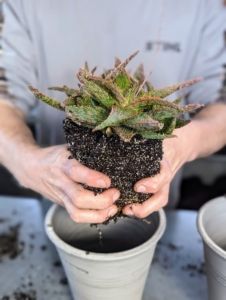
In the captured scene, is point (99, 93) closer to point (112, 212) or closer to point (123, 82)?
point (123, 82)

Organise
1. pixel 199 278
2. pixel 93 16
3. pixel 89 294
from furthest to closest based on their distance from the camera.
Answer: pixel 93 16
pixel 199 278
pixel 89 294

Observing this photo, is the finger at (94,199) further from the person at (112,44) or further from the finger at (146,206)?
the person at (112,44)

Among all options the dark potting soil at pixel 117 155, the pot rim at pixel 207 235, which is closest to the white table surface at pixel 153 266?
the pot rim at pixel 207 235

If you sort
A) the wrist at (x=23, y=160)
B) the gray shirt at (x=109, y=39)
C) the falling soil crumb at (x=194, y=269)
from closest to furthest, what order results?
the wrist at (x=23, y=160) < the falling soil crumb at (x=194, y=269) < the gray shirt at (x=109, y=39)

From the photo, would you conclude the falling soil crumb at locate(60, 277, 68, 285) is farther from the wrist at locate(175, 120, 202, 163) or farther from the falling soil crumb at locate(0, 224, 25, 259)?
the wrist at locate(175, 120, 202, 163)

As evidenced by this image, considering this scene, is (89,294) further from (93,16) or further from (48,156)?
(93,16)

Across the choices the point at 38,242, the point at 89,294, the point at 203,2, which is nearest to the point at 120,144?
the point at 89,294
